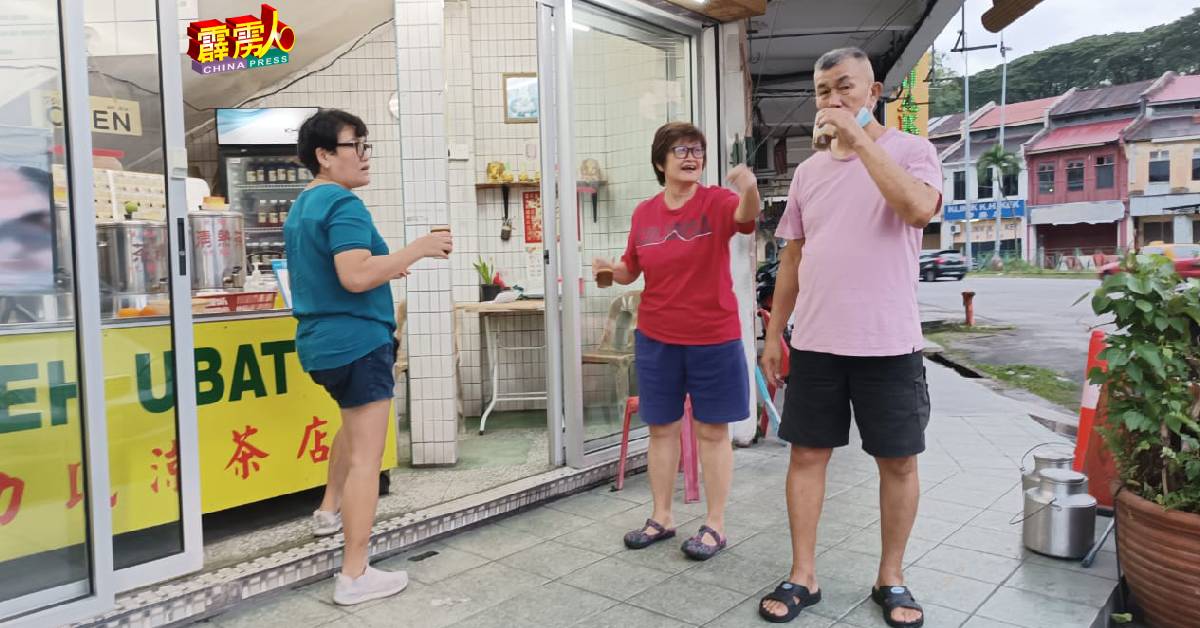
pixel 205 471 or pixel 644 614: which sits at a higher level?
pixel 205 471

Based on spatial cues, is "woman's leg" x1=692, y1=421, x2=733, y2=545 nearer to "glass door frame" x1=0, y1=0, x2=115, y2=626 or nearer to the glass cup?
the glass cup

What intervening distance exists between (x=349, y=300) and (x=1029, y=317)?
613 inches

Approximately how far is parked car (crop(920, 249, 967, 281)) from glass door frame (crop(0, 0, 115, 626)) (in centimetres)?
2737

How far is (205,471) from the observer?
2973 mm

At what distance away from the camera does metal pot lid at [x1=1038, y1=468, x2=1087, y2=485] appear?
2.85m

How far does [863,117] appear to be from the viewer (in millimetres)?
2174

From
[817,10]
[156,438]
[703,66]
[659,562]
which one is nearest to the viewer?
[156,438]

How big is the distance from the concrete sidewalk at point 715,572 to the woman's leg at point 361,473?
21 centimetres

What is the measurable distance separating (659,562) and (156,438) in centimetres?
185

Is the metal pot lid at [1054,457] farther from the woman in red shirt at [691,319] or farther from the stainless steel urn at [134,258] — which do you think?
the stainless steel urn at [134,258]

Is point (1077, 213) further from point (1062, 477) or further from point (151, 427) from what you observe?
point (151, 427)

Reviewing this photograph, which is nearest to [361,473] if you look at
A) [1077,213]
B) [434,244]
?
[434,244]

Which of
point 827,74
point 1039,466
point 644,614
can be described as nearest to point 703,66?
point 827,74

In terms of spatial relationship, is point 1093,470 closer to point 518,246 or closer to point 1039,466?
point 1039,466
